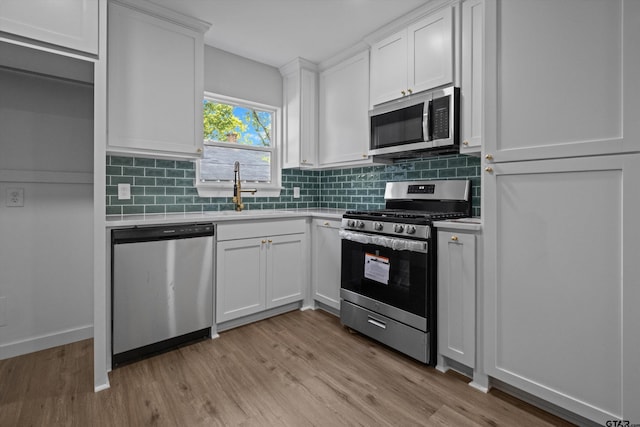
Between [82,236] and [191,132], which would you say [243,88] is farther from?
[82,236]

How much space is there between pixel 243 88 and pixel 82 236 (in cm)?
196

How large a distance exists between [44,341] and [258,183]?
7.07ft

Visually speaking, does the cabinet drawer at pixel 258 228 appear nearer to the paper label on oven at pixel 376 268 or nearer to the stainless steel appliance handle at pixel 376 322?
the paper label on oven at pixel 376 268

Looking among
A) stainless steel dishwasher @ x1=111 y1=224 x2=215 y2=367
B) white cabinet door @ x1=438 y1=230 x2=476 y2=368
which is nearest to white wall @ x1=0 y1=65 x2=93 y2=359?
stainless steel dishwasher @ x1=111 y1=224 x2=215 y2=367

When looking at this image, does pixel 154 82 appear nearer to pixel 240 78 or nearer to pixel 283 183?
pixel 240 78

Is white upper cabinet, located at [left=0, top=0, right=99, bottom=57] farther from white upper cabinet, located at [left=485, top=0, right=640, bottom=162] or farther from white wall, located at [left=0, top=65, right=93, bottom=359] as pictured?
white upper cabinet, located at [left=485, top=0, right=640, bottom=162]

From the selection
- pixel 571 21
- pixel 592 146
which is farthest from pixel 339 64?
pixel 592 146

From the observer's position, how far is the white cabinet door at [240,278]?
2.58m

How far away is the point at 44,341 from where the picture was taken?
7.66ft

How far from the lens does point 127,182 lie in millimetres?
2588

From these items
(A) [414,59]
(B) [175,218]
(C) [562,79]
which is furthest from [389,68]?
(B) [175,218]

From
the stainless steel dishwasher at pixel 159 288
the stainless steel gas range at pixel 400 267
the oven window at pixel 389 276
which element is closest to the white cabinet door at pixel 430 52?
the stainless steel gas range at pixel 400 267

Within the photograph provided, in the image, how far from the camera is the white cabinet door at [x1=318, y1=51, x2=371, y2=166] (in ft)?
9.79

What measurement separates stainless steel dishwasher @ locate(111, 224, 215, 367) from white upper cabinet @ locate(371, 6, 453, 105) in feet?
6.16
